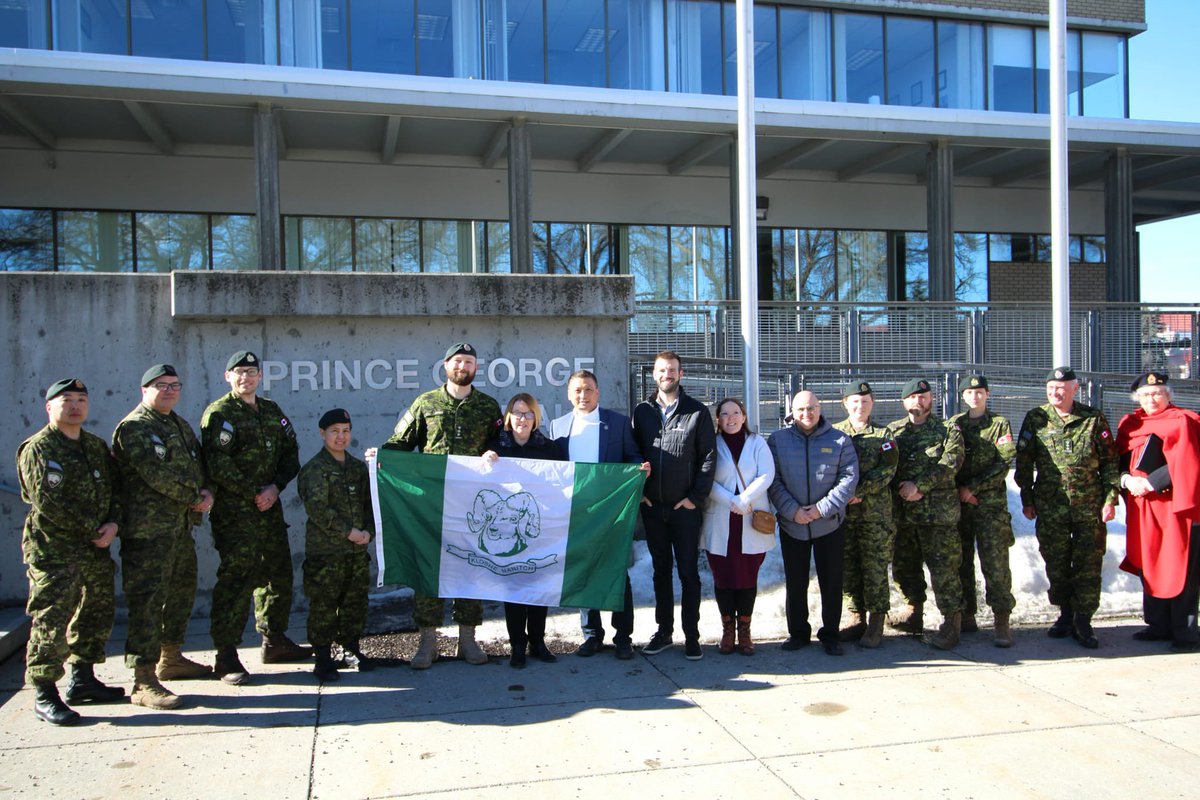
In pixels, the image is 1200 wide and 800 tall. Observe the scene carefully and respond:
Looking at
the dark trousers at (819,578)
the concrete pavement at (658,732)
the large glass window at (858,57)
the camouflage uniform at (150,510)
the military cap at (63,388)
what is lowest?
the concrete pavement at (658,732)

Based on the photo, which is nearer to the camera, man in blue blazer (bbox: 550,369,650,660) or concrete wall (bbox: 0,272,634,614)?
man in blue blazer (bbox: 550,369,650,660)

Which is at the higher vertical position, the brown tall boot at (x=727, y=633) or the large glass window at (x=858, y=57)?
the large glass window at (x=858, y=57)

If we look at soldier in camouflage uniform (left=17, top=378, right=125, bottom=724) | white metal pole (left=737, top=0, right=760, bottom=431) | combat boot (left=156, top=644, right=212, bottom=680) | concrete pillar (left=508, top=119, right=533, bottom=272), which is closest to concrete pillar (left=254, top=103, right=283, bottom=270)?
concrete pillar (left=508, top=119, right=533, bottom=272)

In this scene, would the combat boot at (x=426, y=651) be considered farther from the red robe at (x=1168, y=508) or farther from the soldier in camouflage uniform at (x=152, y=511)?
the red robe at (x=1168, y=508)

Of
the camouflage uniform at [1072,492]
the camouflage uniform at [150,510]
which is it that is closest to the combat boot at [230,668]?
the camouflage uniform at [150,510]

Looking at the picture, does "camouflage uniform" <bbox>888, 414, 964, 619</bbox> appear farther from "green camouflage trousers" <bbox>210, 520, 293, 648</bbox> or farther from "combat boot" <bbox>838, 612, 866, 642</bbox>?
"green camouflage trousers" <bbox>210, 520, 293, 648</bbox>

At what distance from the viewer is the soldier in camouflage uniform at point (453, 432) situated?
601cm

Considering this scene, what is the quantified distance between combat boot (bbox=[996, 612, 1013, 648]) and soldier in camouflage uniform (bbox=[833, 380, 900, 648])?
77 centimetres

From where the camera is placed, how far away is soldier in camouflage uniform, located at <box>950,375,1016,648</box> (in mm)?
6363

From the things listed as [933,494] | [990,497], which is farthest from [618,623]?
[990,497]

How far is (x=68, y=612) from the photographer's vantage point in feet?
16.5

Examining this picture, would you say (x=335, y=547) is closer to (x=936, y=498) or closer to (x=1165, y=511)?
(x=936, y=498)

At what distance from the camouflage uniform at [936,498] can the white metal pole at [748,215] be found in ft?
4.51

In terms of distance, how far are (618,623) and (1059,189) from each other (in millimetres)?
5894
